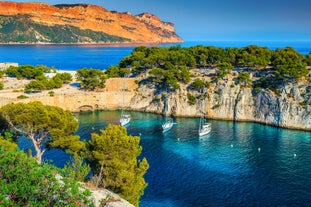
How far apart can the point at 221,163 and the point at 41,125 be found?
26895mm

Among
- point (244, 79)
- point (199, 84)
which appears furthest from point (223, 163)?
point (244, 79)

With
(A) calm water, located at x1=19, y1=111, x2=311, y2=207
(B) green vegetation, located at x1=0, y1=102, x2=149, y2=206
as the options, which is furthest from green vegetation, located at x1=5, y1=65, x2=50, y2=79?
(B) green vegetation, located at x1=0, y1=102, x2=149, y2=206

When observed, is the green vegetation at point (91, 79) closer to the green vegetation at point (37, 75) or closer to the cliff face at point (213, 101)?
A: the cliff face at point (213, 101)

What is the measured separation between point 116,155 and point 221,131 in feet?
123

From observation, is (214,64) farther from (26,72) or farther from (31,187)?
(31,187)

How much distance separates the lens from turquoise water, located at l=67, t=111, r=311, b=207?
37375mm

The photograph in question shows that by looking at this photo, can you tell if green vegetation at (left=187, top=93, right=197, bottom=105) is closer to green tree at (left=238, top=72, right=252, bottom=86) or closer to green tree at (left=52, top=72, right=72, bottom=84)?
green tree at (left=238, top=72, right=252, bottom=86)

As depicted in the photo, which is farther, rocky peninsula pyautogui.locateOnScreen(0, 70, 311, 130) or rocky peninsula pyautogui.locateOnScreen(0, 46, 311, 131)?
rocky peninsula pyautogui.locateOnScreen(0, 46, 311, 131)

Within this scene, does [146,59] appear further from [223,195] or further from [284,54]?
[223,195]

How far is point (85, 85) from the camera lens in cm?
8444

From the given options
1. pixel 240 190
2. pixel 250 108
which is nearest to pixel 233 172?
pixel 240 190

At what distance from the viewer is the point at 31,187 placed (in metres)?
14.9

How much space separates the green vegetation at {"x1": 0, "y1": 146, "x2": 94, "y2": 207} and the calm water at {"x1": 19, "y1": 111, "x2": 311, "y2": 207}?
2105cm

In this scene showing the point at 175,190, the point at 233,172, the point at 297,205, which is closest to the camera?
the point at 297,205
